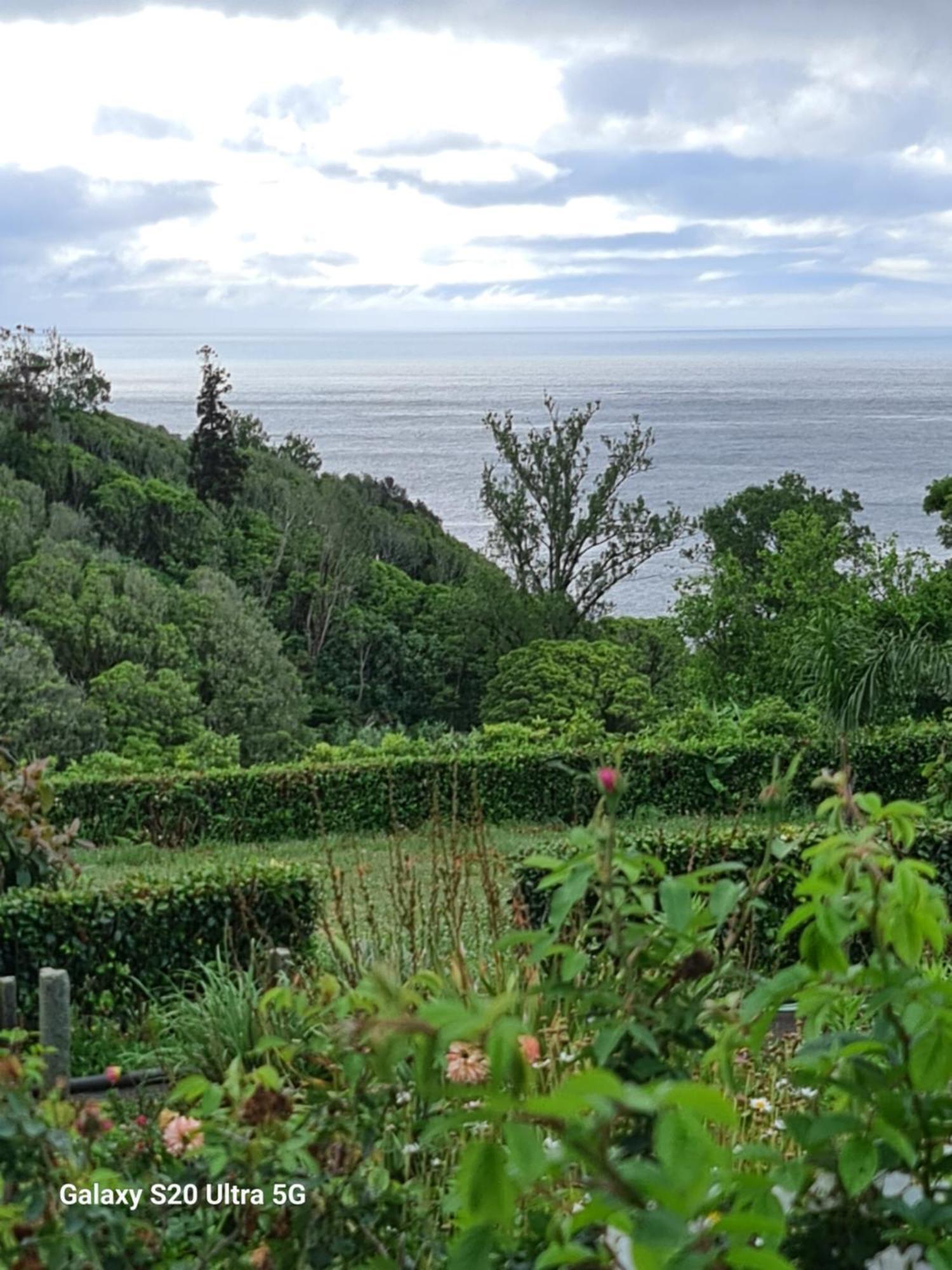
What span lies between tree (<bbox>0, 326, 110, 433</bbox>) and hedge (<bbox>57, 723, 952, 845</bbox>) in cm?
3187

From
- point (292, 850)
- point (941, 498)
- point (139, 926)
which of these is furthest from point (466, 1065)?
point (941, 498)

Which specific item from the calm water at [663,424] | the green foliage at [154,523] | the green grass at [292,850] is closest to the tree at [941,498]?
the green grass at [292,850]

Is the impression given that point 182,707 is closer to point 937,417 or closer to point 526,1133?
point 526,1133

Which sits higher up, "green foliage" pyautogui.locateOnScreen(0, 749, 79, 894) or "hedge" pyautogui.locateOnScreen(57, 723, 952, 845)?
"green foliage" pyautogui.locateOnScreen(0, 749, 79, 894)

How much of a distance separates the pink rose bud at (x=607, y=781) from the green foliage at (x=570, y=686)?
2380cm

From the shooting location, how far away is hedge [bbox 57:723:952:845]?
11.7 m

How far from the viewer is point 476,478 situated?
86.9m

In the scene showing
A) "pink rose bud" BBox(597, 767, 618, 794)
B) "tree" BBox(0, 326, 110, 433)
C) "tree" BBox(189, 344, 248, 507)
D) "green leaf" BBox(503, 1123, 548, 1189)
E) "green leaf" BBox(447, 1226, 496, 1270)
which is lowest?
"green leaf" BBox(447, 1226, 496, 1270)

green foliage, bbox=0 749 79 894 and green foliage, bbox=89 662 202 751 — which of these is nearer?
green foliage, bbox=0 749 79 894

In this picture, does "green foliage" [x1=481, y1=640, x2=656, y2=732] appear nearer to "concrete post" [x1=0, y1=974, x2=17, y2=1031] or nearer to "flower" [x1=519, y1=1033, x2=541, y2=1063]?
"concrete post" [x1=0, y1=974, x2=17, y2=1031]

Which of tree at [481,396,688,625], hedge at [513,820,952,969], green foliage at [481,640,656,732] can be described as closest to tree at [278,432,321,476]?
tree at [481,396,688,625]

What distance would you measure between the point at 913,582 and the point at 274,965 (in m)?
19.4

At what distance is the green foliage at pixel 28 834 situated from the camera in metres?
5.98

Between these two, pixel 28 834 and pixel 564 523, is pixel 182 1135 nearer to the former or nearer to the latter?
pixel 28 834
